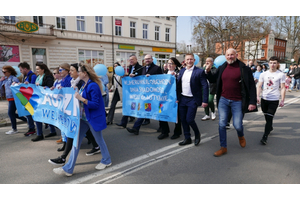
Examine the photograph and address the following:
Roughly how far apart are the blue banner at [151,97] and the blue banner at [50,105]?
2.00 m

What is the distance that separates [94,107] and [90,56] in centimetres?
2260

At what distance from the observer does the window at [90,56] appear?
2356 centimetres

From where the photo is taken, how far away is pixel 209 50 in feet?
93.7

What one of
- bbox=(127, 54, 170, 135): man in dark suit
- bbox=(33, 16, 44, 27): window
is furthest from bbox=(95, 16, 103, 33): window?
bbox=(127, 54, 170, 135): man in dark suit

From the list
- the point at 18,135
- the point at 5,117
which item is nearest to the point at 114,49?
the point at 5,117

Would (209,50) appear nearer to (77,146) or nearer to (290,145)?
(290,145)

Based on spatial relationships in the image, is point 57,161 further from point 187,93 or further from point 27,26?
point 27,26

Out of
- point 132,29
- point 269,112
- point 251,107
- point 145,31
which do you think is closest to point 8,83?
point 251,107

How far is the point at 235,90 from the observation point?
392 centimetres

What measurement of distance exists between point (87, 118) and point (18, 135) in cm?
355

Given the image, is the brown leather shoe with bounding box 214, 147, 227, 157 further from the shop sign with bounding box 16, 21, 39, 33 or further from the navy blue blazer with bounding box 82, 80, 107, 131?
the shop sign with bounding box 16, 21, 39, 33

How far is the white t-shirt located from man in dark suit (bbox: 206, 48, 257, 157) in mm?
1024

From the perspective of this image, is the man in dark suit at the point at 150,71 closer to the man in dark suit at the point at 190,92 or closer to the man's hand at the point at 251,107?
the man in dark suit at the point at 190,92

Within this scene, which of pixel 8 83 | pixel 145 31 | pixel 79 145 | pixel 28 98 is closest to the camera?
pixel 79 145
